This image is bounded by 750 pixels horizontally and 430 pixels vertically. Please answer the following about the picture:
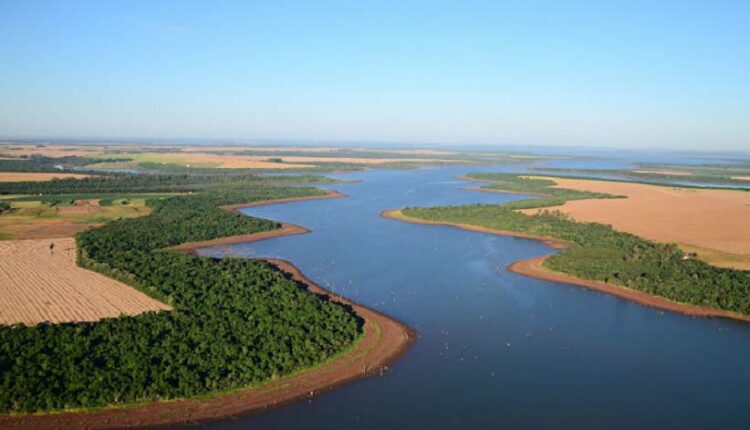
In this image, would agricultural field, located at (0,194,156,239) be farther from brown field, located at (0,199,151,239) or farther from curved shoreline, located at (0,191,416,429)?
curved shoreline, located at (0,191,416,429)

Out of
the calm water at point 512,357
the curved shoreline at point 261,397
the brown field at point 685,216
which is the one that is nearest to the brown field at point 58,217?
the calm water at point 512,357

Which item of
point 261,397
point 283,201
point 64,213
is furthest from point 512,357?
point 283,201

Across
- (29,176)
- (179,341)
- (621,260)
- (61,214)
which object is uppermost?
(29,176)

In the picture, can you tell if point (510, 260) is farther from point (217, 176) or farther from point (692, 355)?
point (217, 176)

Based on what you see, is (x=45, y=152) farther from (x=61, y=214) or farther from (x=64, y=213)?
(x=61, y=214)

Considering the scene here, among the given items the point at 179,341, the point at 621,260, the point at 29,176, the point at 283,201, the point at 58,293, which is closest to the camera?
the point at 179,341

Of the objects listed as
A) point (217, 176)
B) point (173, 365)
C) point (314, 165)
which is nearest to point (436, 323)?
point (173, 365)
